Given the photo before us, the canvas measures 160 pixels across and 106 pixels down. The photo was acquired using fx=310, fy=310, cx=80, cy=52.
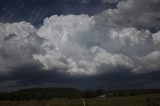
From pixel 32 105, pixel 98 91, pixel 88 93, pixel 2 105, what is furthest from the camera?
pixel 98 91

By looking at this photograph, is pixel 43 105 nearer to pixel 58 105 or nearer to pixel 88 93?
pixel 58 105

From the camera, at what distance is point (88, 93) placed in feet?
361

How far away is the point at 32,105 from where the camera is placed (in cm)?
3456

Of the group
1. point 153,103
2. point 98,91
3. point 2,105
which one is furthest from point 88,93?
point 153,103

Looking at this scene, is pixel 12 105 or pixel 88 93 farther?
pixel 88 93

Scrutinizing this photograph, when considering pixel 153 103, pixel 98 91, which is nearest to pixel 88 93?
pixel 98 91

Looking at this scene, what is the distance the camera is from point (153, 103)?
2591 centimetres

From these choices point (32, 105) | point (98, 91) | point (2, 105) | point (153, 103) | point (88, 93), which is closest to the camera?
point (153, 103)

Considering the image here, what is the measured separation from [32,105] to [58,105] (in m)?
2.90

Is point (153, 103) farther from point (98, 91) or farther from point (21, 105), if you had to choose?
point (98, 91)

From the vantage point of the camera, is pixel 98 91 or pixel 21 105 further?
pixel 98 91

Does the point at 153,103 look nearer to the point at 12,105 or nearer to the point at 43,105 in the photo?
the point at 43,105

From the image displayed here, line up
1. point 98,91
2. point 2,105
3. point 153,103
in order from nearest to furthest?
point 153,103 → point 2,105 → point 98,91

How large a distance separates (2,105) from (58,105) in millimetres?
7493
